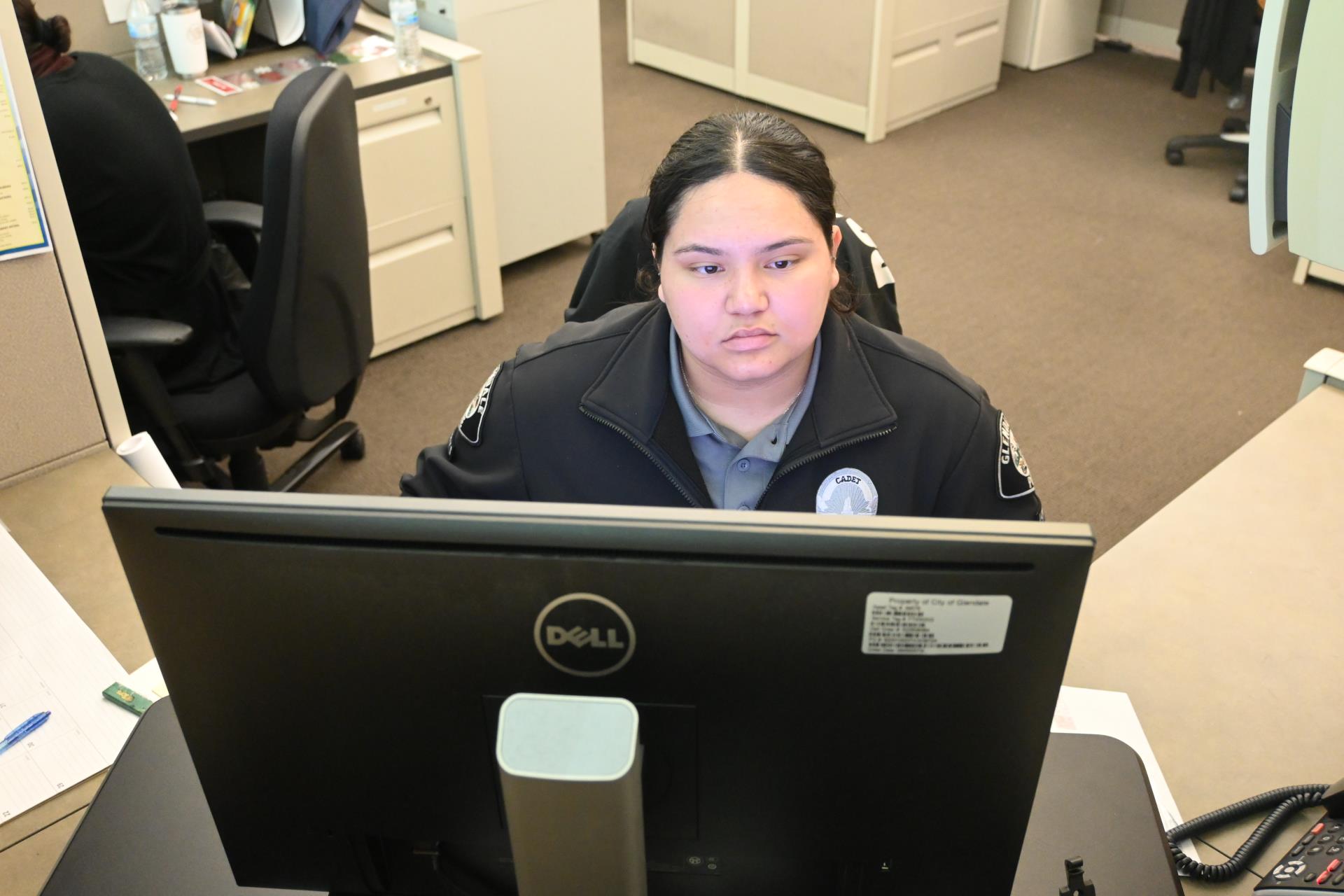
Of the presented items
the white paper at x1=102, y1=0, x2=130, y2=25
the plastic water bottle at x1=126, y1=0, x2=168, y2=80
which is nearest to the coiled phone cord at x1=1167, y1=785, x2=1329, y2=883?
the plastic water bottle at x1=126, y1=0, x2=168, y2=80

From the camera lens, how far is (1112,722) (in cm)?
118

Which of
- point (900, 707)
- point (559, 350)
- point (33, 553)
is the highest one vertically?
point (900, 707)

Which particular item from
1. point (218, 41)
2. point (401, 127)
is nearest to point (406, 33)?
point (401, 127)

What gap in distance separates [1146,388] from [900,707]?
2.58 m

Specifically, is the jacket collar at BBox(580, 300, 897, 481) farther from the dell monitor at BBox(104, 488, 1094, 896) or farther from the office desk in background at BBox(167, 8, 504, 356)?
the office desk in background at BBox(167, 8, 504, 356)

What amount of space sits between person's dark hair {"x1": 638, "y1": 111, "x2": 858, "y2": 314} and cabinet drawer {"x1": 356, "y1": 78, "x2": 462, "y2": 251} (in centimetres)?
155

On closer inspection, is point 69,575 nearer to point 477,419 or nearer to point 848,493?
point 477,419

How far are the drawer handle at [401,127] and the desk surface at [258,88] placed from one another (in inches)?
3.4

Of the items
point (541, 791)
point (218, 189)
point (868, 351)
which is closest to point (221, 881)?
point (541, 791)

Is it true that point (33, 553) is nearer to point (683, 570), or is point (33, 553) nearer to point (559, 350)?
point (559, 350)

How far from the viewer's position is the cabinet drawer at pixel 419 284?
298cm

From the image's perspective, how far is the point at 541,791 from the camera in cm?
56

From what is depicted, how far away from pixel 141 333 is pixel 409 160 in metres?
1.05

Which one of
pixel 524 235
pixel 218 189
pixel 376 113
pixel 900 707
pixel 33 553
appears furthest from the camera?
pixel 524 235
